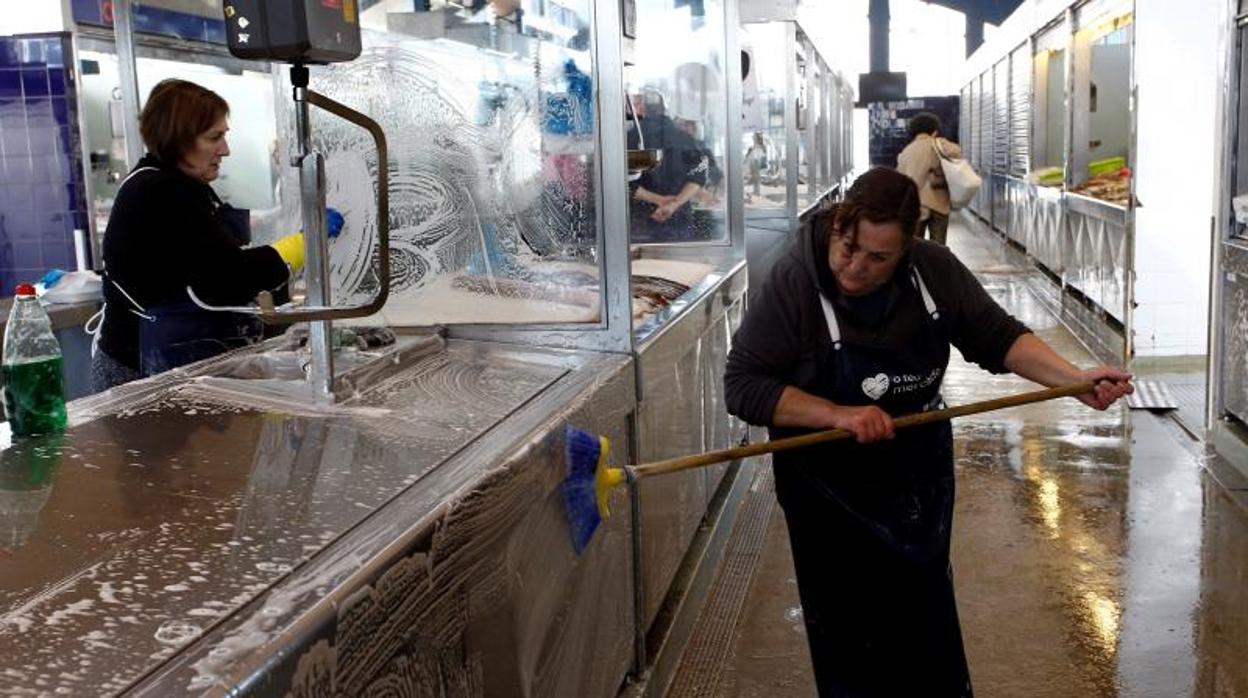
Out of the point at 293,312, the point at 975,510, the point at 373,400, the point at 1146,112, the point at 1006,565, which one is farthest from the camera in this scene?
the point at 1146,112

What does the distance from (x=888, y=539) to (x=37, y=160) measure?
4.43 meters

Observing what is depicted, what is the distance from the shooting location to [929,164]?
1080cm

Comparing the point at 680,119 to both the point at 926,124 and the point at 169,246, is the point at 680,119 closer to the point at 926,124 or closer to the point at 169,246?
the point at 169,246

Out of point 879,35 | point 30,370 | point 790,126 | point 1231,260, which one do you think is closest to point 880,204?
point 30,370

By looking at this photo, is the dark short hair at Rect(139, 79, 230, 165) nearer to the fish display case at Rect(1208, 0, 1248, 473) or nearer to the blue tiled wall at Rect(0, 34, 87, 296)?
the blue tiled wall at Rect(0, 34, 87, 296)

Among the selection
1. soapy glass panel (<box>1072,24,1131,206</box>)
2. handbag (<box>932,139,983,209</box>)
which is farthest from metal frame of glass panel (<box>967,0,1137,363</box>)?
handbag (<box>932,139,983,209</box>)

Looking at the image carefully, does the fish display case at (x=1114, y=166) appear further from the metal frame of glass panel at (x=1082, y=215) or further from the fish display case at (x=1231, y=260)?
the fish display case at (x=1231, y=260)

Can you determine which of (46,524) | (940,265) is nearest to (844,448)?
(940,265)

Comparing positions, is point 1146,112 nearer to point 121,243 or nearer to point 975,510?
point 975,510

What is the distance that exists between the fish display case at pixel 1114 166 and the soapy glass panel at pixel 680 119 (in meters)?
3.12

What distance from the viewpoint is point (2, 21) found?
551 cm

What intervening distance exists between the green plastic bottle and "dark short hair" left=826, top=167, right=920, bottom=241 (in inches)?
58.0

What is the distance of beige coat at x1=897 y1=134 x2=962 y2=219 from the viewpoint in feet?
35.2

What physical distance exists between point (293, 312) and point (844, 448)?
116 centimetres
